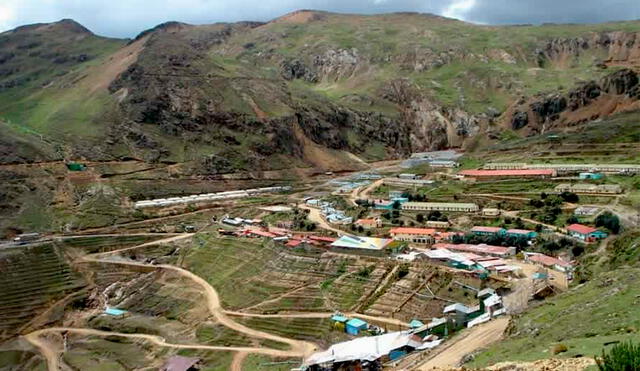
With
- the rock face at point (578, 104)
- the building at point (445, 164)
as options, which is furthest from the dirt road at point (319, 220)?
the rock face at point (578, 104)

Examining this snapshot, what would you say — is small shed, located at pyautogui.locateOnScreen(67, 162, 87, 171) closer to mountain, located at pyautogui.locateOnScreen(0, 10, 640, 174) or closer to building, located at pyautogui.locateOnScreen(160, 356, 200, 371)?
mountain, located at pyautogui.locateOnScreen(0, 10, 640, 174)

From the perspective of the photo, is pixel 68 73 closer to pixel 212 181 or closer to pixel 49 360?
pixel 212 181

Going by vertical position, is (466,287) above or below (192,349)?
above

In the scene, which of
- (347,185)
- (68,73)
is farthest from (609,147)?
(68,73)

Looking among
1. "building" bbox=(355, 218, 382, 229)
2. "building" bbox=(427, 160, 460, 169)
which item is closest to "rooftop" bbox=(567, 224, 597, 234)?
"building" bbox=(355, 218, 382, 229)

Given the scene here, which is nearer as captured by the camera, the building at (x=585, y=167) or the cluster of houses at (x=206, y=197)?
the building at (x=585, y=167)

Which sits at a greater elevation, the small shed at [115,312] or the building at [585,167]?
the building at [585,167]

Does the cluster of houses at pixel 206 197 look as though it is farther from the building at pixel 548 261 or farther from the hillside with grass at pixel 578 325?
the hillside with grass at pixel 578 325

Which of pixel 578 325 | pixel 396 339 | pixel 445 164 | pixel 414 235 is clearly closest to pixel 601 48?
pixel 445 164
